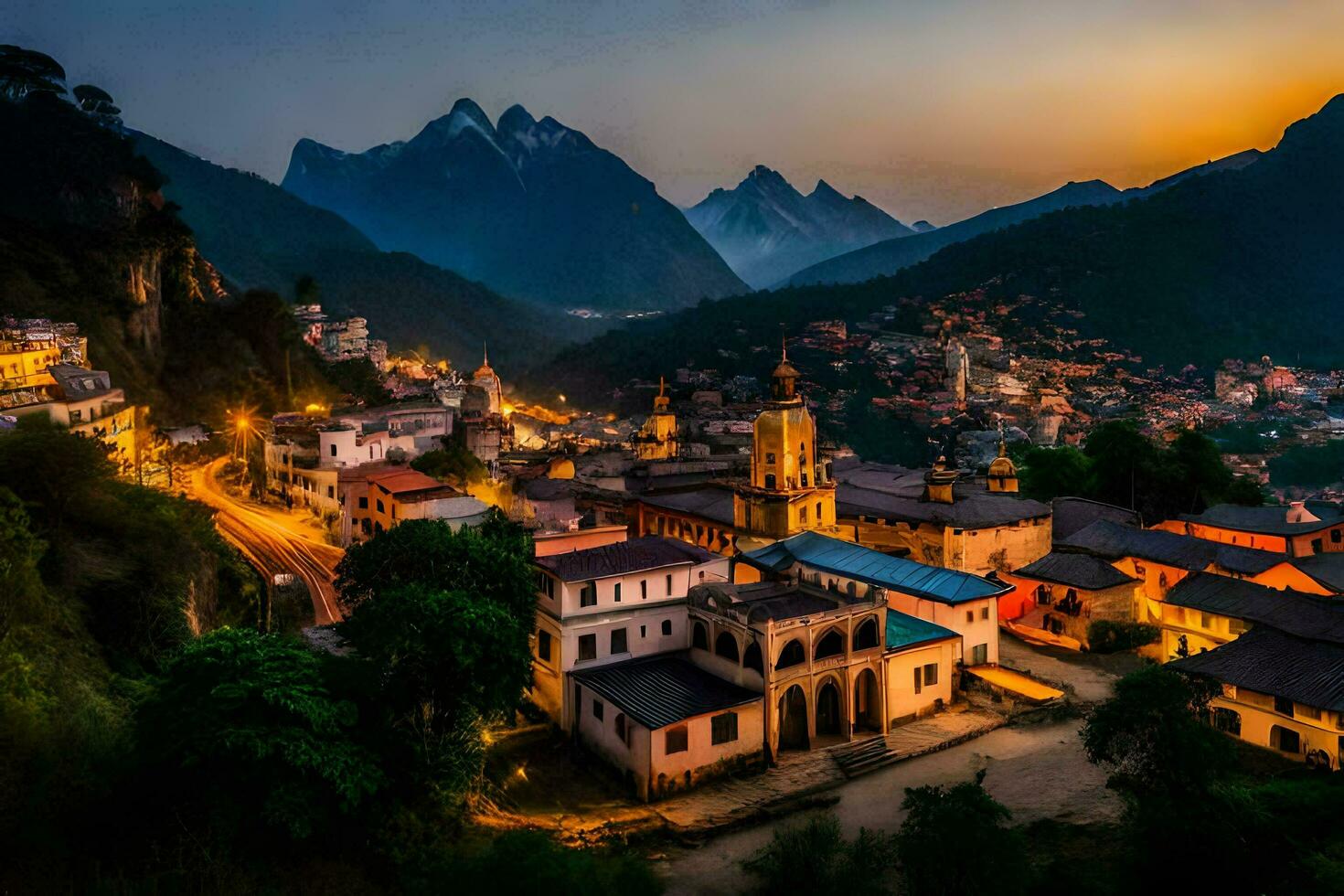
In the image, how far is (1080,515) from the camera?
45.7 metres

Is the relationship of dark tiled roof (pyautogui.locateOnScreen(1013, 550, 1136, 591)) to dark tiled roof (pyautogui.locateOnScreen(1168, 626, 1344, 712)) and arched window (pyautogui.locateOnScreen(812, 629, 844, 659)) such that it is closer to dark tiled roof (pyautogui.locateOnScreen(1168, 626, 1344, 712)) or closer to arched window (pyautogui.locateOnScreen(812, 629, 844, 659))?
dark tiled roof (pyautogui.locateOnScreen(1168, 626, 1344, 712))

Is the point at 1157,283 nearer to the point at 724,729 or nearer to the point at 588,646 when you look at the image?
the point at 588,646

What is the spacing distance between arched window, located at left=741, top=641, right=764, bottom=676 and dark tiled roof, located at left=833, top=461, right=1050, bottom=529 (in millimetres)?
16838

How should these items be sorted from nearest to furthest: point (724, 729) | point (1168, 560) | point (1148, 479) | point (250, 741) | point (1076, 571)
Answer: point (250, 741) → point (724, 729) → point (1076, 571) → point (1168, 560) → point (1148, 479)

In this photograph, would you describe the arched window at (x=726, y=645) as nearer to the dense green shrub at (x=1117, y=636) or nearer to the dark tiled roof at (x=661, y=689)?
the dark tiled roof at (x=661, y=689)

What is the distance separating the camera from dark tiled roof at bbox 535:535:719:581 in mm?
25578

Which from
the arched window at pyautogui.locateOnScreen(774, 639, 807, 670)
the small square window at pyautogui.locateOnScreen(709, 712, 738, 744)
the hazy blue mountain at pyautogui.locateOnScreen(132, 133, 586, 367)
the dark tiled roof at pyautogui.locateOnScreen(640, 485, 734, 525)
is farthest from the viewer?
the hazy blue mountain at pyautogui.locateOnScreen(132, 133, 586, 367)

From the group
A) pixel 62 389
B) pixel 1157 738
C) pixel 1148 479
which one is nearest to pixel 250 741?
pixel 1157 738

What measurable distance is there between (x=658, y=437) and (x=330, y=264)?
87235 mm

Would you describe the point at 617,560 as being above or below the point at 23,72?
below

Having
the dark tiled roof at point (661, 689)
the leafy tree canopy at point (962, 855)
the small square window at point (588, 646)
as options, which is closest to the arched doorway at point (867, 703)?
the dark tiled roof at point (661, 689)

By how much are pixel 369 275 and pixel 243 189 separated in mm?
26780

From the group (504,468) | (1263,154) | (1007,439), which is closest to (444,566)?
(504,468)

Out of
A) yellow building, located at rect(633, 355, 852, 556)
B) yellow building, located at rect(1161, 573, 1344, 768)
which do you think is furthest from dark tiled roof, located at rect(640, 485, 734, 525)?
yellow building, located at rect(1161, 573, 1344, 768)
